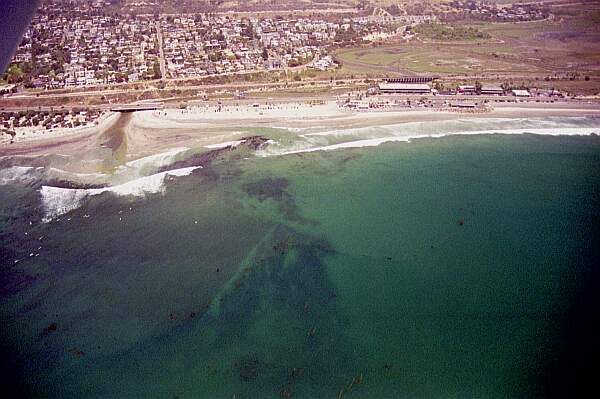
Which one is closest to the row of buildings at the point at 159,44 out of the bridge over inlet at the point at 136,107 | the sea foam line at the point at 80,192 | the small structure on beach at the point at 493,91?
the bridge over inlet at the point at 136,107

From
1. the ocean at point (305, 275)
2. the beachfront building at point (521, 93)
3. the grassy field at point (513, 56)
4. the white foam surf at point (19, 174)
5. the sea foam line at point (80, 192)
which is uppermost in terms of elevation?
the grassy field at point (513, 56)

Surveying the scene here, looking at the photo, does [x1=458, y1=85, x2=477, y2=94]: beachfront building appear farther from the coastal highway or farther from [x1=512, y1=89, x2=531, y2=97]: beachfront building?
[x1=512, y1=89, x2=531, y2=97]: beachfront building

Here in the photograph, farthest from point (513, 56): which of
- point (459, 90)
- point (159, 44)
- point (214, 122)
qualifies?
point (159, 44)

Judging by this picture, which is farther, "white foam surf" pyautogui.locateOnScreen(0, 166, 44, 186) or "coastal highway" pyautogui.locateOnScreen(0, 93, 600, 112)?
"coastal highway" pyautogui.locateOnScreen(0, 93, 600, 112)

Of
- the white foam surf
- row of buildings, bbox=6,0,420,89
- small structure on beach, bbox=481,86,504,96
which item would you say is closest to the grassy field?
small structure on beach, bbox=481,86,504,96

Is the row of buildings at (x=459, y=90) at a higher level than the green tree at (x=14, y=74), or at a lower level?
lower

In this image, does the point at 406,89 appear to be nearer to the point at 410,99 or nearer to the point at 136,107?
the point at 410,99

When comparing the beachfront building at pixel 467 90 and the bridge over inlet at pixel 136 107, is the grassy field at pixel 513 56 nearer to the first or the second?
the beachfront building at pixel 467 90
